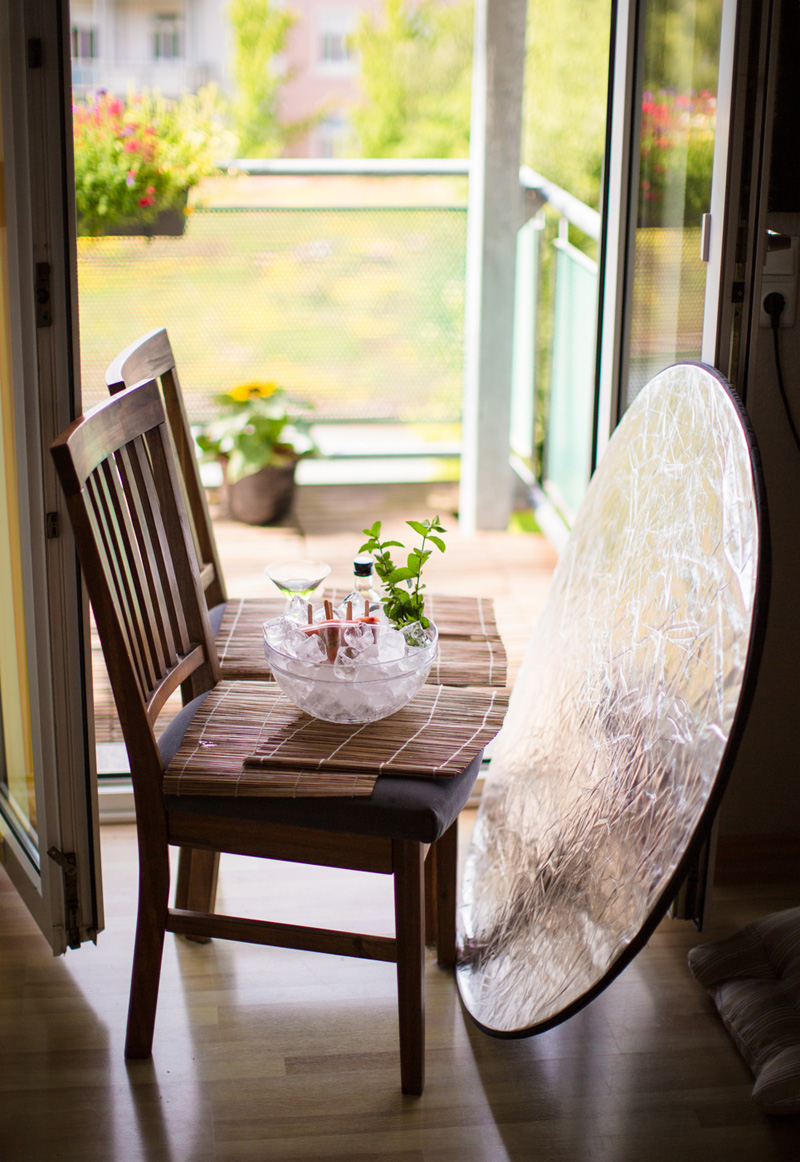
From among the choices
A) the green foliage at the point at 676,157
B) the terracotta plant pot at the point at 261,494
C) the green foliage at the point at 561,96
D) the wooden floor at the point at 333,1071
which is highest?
the green foliage at the point at 561,96

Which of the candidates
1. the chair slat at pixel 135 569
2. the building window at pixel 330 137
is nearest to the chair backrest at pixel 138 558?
the chair slat at pixel 135 569

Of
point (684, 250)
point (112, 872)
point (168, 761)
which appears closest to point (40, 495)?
point (168, 761)

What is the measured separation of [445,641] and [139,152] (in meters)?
1.90

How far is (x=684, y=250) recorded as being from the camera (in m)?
1.93

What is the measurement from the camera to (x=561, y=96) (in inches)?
162

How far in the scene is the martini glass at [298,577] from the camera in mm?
1952

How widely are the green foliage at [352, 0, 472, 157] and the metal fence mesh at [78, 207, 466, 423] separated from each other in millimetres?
11576

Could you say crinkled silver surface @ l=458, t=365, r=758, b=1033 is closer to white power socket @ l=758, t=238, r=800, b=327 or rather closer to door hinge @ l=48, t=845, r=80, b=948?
white power socket @ l=758, t=238, r=800, b=327

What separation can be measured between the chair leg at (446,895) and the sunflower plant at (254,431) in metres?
2.42

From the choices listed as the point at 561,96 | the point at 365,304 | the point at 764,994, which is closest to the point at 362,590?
the point at 764,994

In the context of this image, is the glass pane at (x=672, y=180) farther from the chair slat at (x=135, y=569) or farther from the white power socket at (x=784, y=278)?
the chair slat at (x=135, y=569)

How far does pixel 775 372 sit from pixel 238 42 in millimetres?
18896

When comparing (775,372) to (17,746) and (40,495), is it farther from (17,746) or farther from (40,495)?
(17,746)

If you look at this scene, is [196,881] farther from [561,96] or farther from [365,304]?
[561,96]
